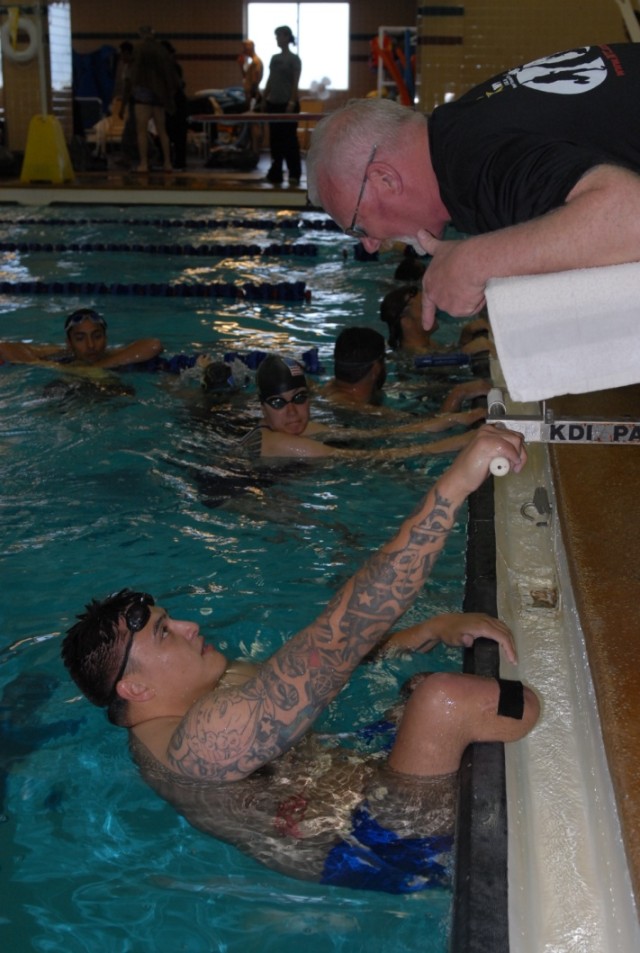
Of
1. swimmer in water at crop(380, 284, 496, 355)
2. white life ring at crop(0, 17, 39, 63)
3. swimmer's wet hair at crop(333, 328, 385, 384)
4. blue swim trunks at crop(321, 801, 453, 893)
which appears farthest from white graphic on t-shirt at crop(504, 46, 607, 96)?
white life ring at crop(0, 17, 39, 63)

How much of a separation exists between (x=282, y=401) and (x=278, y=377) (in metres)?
0.14

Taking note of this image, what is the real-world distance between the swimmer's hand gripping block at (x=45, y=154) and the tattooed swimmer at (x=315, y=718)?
46.4ft

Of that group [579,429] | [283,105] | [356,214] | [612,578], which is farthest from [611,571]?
[283,105]

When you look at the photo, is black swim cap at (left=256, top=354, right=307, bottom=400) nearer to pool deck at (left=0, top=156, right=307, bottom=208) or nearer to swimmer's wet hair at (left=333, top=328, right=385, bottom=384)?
swimmer's wet hair at (left=333, top=328, right=385, bottom=384)

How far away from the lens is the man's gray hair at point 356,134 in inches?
82.4

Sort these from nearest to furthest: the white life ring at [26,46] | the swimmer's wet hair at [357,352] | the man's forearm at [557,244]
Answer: the man's forearm at [557,244]
the swimmer's wet hair at [357,352]
the white life ring at [26,46]

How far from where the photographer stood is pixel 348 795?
2.61 meters

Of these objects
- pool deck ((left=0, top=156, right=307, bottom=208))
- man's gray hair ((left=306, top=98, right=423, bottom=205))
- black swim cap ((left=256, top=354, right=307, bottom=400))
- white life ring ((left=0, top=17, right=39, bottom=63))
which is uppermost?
white life ring ((left=0, top=17, right=39, bottom=63))

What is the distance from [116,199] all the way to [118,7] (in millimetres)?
13289

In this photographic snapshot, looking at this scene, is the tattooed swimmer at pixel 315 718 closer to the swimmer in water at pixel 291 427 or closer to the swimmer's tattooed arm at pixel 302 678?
the swimmer's tattooed arm at pixel 302 678

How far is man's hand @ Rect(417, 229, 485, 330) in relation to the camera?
6.18 feet

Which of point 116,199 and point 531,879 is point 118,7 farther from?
point 531,879

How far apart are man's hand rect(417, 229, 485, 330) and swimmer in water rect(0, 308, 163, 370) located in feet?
16.3

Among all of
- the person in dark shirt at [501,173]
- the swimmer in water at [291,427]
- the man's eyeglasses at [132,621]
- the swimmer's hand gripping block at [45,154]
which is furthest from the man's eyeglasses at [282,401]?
the swimmer's hand gripping block at [45,154]
